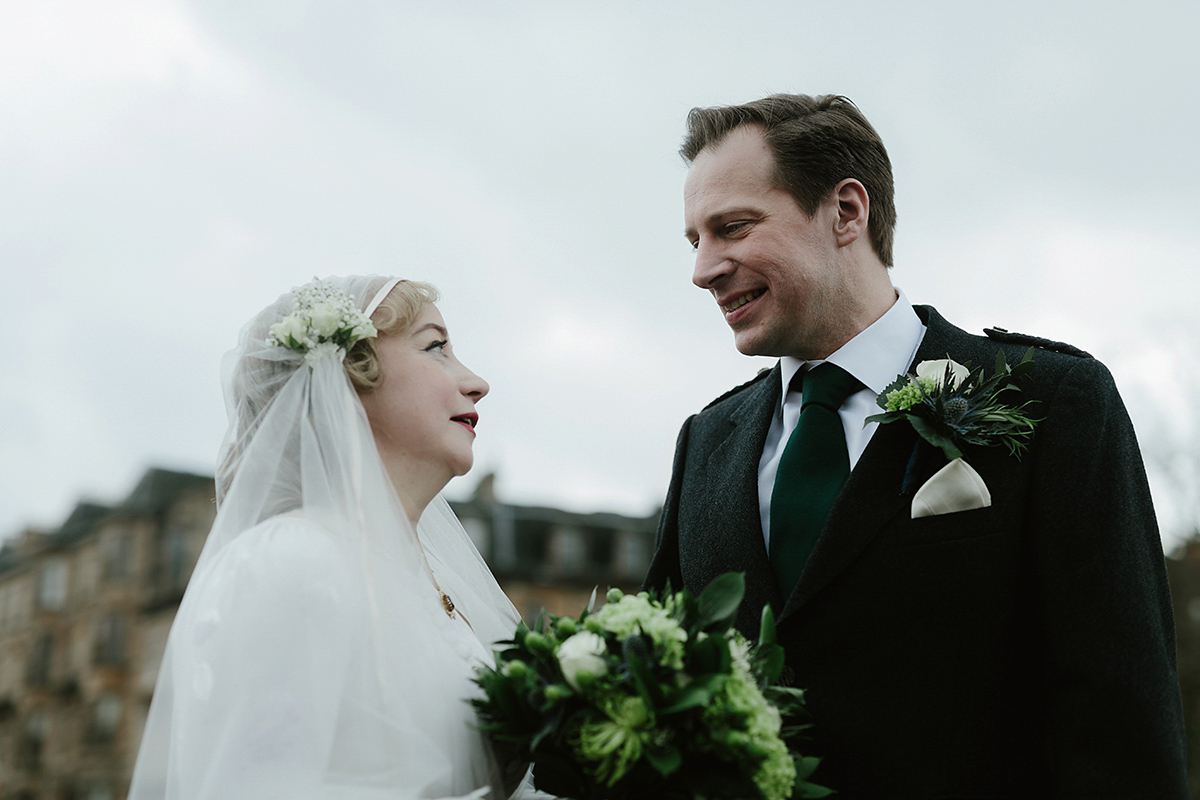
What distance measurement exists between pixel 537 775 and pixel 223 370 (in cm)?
186

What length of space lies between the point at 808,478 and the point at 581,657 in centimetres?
123

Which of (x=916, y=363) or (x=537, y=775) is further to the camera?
(x=916, y=363)

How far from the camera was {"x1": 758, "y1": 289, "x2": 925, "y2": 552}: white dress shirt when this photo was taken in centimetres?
386

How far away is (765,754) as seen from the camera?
2.79 m

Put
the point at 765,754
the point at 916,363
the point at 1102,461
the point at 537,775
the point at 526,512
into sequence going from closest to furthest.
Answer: the point at 765,754 → the point at 537,775 → the point at 1102,461 → the point at 916,363 → the point at 526,512

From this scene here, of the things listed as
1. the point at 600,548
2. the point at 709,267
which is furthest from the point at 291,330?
the point at 600,548

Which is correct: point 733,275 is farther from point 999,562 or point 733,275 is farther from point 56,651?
point 56,651

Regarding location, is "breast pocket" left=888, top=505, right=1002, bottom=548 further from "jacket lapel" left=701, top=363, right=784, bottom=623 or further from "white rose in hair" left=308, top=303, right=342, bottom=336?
"white rose in hair" left=308, top=303, right=342, bottom=336

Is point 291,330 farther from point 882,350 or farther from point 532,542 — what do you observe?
point 532,542

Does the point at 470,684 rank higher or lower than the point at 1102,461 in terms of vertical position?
lower

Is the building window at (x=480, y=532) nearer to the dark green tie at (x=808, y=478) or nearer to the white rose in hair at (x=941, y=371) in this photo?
the dark green tie at (x=808, y=478)

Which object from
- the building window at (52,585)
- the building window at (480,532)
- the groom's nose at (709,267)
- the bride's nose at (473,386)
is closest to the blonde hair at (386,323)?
the bride's nose at (473,386)

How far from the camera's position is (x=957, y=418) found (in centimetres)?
350

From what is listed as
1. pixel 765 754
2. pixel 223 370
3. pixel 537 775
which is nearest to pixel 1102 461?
pixel 765 754
